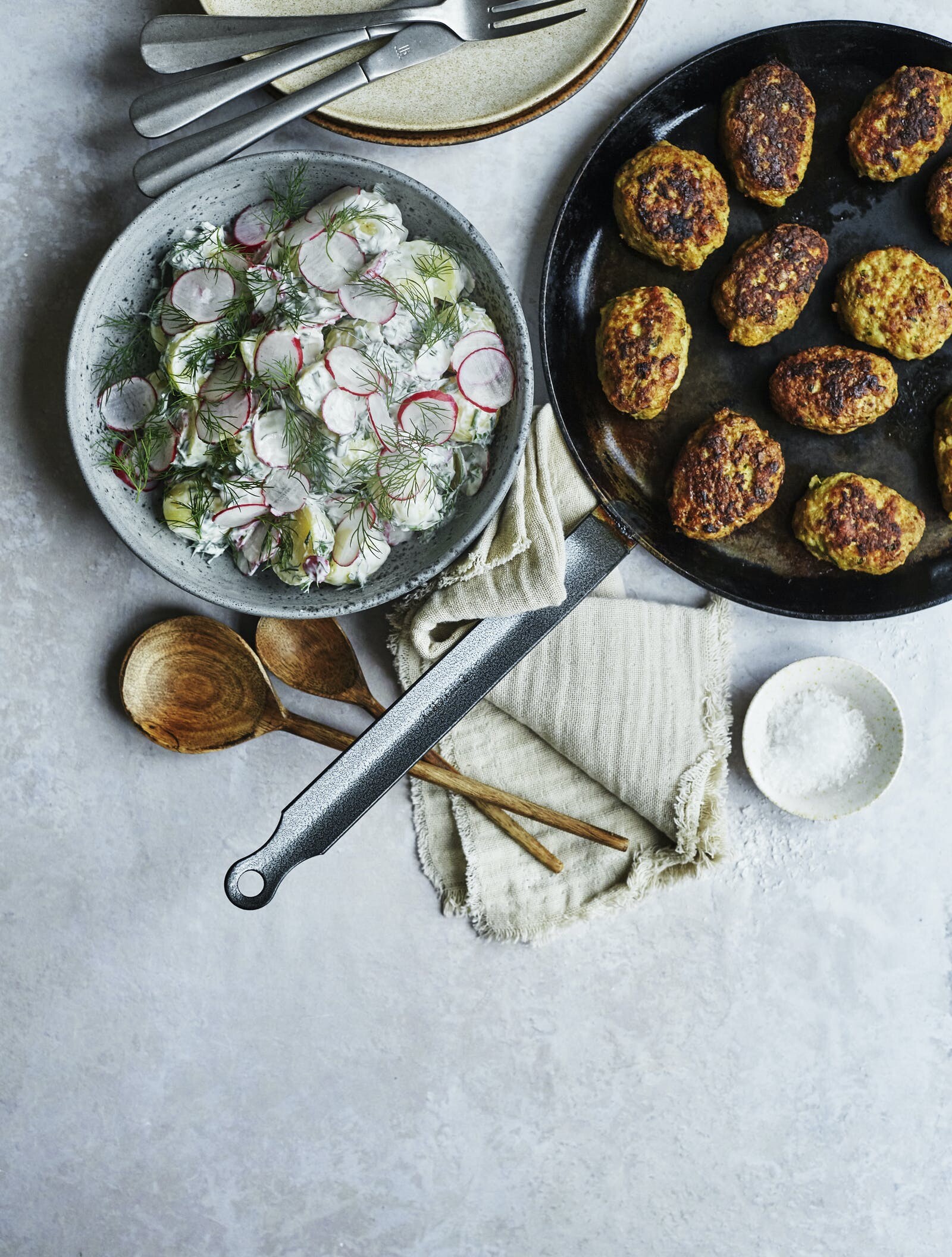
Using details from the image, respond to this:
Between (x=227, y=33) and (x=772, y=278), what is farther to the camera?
(x=772, y=278)

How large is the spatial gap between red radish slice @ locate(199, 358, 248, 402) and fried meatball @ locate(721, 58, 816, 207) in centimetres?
124

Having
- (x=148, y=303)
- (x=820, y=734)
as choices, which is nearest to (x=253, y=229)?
(x=148, y=303)

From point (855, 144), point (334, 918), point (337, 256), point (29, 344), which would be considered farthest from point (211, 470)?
point (855, 144)

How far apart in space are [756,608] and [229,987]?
163 centimetres

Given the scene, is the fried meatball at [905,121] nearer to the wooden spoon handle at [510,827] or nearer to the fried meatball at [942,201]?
the fried meatball at [942,201]

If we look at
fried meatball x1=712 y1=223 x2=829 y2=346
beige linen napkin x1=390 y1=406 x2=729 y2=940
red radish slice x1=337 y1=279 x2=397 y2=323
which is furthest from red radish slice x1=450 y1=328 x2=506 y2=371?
fried meatball x1=712 y1=223 x2=829 y2=346

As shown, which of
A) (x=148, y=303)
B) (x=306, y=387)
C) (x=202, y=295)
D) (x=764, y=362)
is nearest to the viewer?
(x=306, y=387)

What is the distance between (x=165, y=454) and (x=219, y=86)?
76 centimetres

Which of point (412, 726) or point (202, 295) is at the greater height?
point (202, 295)

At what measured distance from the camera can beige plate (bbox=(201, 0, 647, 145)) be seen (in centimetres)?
208

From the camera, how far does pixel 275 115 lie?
6.40 ft

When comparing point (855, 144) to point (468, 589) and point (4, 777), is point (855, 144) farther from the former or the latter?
point (4, 777)

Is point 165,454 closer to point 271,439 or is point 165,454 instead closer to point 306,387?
point 271,439

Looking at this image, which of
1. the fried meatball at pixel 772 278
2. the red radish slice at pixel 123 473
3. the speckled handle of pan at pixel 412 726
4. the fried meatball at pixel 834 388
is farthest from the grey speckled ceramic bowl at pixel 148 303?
the fried meatball at pixel 834 388
